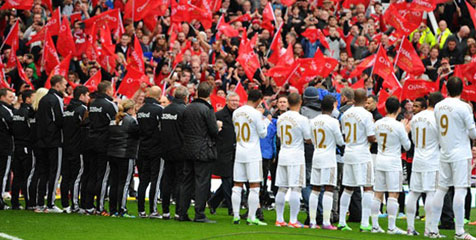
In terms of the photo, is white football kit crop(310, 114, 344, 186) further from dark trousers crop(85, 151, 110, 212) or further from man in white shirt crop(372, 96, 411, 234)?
dark trousers crop(85, 151, 110, 212)

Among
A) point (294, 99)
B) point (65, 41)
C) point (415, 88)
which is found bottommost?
point (294, 99)

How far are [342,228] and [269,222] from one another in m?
1.88

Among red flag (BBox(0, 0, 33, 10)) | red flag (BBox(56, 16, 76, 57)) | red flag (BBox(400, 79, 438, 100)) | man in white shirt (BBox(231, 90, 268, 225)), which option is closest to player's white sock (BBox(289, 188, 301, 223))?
man in white shirt (BBox(231, 90, 268, 225))

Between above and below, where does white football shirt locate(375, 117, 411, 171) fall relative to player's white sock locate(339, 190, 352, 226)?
above

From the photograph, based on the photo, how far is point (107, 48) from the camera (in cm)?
2602

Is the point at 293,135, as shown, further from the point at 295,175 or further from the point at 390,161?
the point at 390,161

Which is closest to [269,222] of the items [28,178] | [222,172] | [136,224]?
[222,172]

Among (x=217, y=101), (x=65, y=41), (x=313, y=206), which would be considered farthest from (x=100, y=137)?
(x=65, y=41)

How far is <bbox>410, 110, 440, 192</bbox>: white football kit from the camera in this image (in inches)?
596

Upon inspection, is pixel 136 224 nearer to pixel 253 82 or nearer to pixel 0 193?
pixel 0 193

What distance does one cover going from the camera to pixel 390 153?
15.8 meters

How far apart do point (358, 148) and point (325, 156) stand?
0.57 meters

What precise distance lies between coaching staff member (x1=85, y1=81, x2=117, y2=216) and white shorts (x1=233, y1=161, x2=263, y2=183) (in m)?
3.02

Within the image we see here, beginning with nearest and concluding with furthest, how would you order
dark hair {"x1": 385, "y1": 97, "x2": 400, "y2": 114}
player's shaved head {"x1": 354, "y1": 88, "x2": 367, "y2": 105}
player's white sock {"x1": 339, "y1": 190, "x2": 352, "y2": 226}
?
dark hair {"x1": 385, "y1": 97, "x2": 400, "y2": 114} → player's shaved head {"x1": 354, "y1": 88, "x2": 367, "y2": 105} → player's white sock {"x1": 339, "y1": 190, "x2": 352, "y2": 226}
